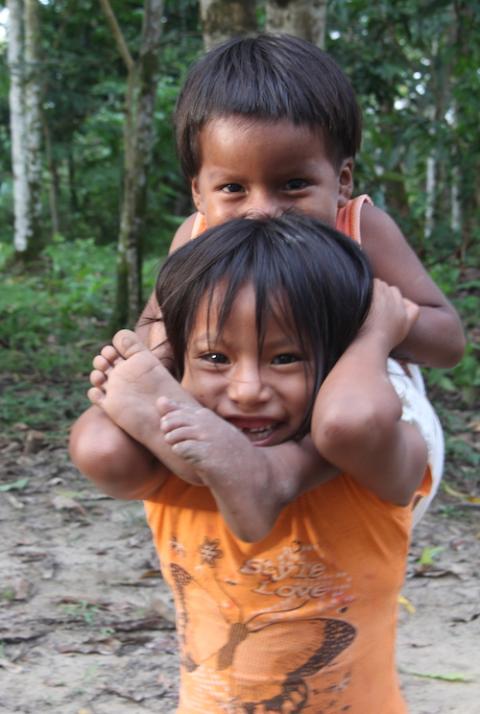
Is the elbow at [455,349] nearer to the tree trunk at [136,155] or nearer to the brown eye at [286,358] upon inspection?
the brown eye at [286,358]

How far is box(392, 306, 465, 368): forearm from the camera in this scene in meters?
2.12

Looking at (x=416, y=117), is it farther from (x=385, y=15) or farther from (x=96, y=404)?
(x=96, y=404)

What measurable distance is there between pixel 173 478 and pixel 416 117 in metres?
6.61

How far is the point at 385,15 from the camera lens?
8.07 metres

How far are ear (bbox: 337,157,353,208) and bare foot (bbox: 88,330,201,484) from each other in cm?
79

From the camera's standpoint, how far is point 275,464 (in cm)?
168

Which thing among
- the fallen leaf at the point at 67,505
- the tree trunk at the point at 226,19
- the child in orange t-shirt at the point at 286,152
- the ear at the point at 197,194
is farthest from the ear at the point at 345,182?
the tree trunk at the point at 226,19

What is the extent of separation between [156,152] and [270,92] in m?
12.7

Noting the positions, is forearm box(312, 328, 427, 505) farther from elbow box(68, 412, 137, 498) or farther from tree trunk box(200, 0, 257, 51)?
tree trunk box(200, 0, 257, 51)

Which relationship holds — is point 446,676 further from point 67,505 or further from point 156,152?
point 156,152

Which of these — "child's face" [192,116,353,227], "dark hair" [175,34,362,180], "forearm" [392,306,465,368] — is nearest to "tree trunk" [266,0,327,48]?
"dark hair" [175,34,362,180]

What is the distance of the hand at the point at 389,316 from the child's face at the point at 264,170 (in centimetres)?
33

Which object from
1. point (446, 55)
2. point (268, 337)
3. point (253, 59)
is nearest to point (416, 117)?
point (446, 55)

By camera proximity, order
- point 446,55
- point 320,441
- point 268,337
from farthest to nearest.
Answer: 1. point 446,55
2. point 268,337
3. point 320,441
